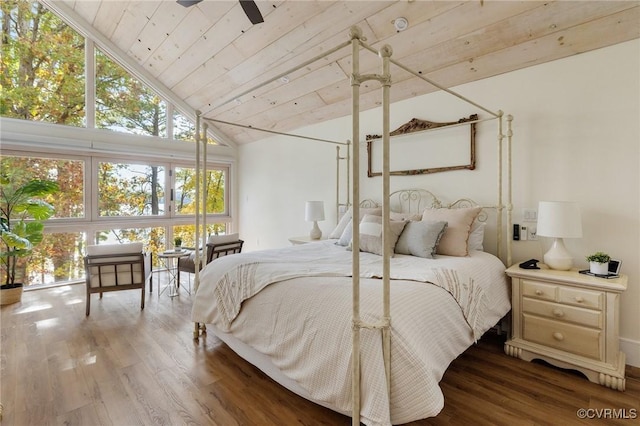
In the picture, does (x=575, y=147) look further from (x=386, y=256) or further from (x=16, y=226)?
(x=16, y=226)

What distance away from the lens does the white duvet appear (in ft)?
4.48

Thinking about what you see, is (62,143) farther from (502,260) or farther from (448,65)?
(502,260)

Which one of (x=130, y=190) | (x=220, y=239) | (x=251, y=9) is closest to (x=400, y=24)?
(x=251, y=9)

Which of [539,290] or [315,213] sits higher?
[315,213]

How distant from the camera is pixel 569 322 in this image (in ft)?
6.97

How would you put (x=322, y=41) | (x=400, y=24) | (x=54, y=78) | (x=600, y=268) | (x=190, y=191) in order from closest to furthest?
1. (x=600, y=268)
2. (x=400, y=24)
3. (x=322, y=41)
4. (x=54, y=78)
5. (x=190, y=191)

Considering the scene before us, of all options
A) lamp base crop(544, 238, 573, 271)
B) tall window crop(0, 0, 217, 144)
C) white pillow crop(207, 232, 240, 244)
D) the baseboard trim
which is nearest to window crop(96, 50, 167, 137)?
tall window crop(0, 0, 217, 144)

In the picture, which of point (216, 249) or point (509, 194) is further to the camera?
point (216, 249)

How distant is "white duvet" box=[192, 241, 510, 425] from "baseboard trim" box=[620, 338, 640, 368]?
2.87 ft

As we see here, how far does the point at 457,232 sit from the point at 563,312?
0.87m

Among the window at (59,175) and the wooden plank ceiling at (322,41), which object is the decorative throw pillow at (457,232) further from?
the window at (59,175)

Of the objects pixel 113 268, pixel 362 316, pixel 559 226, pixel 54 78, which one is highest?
pixel 54 78

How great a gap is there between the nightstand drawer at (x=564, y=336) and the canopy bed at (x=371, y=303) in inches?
9.3

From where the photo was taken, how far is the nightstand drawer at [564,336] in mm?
2037
